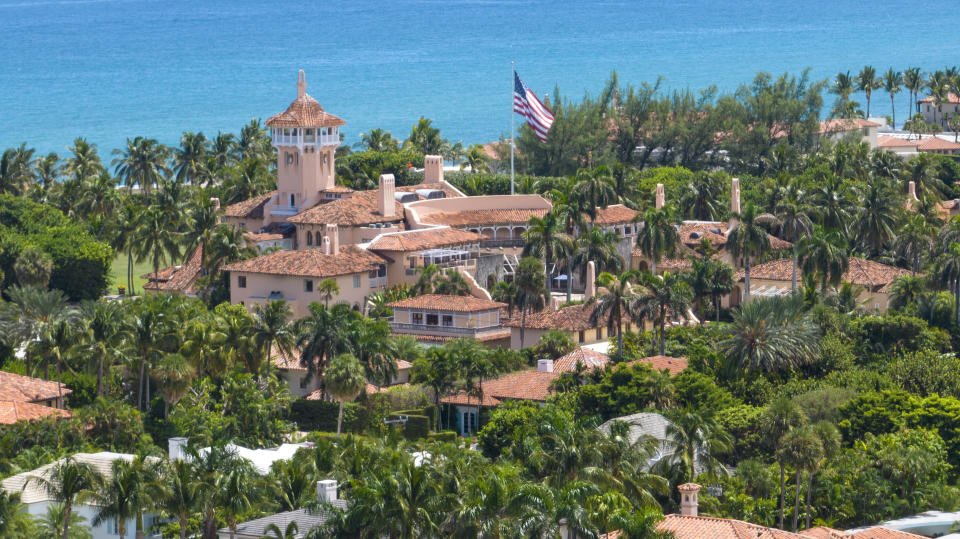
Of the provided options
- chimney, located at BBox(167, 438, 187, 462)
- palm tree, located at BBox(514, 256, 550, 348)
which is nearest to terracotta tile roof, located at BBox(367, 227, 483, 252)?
palm tree, located at BBox(514, 256, 550, 348)

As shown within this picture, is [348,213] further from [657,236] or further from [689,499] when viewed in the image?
[689,499]

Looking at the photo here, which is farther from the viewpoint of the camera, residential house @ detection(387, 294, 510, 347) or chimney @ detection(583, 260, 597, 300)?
chimney @ detection(583, 260, 597, 300)

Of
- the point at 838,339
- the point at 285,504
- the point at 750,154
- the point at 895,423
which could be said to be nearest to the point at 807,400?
the point at 895,423

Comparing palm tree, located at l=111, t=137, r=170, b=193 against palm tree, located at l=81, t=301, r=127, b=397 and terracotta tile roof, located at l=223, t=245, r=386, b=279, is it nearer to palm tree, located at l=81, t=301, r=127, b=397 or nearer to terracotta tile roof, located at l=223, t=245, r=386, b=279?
terracotta tile roof, located at l=223, t=245, r=386, b=279

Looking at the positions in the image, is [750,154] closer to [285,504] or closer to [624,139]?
[624,139]

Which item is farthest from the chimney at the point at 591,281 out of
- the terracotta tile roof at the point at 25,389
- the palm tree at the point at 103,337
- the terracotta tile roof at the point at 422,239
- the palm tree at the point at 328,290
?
the terracotta tile roof at the point at 25,389

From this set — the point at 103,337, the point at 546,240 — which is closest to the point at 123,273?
the point at 546,240
